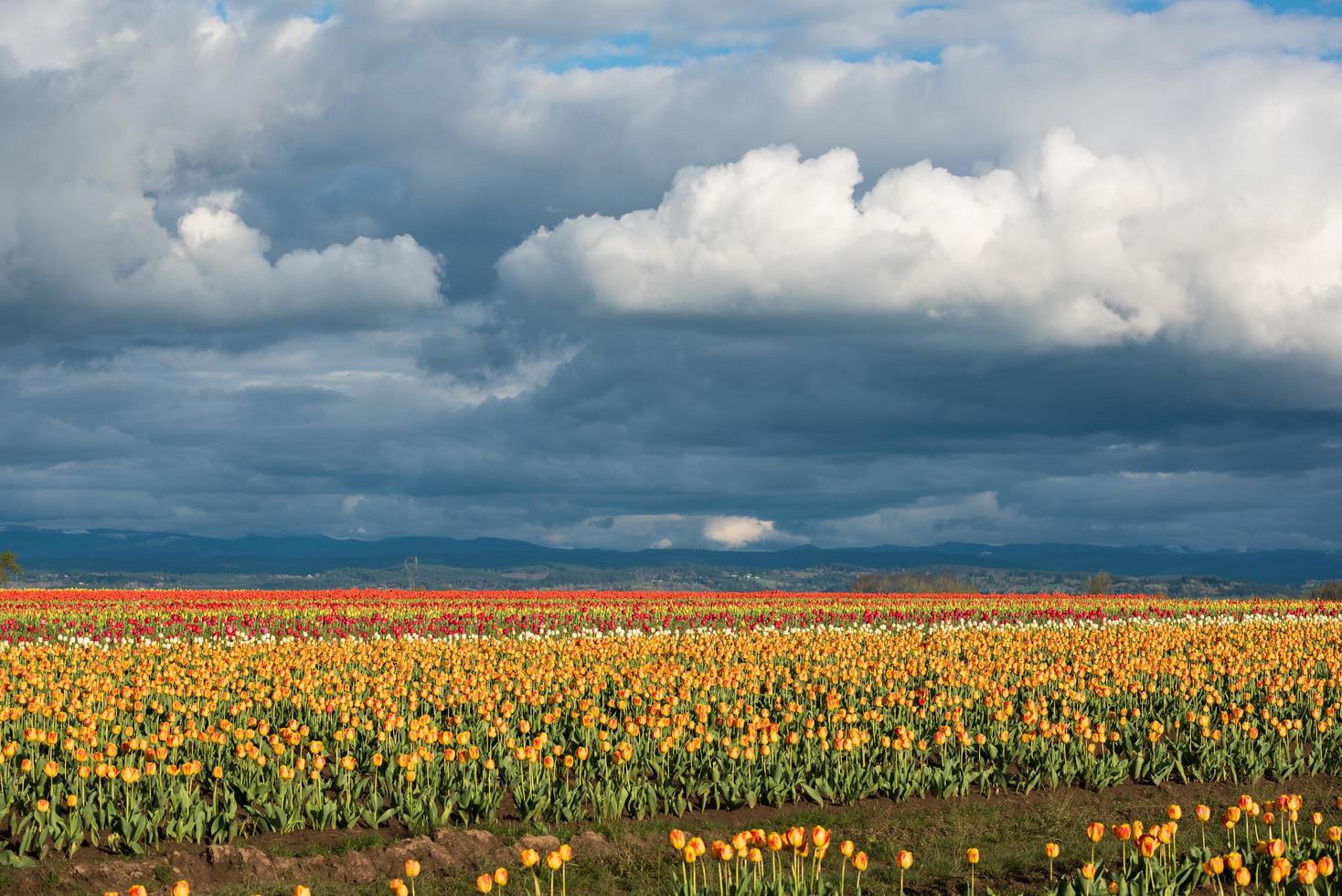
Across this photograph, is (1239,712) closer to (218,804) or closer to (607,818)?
→ (607,818)

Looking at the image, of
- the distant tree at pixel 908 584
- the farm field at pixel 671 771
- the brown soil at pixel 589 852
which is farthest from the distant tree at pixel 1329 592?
the brown soil at pixel 589 852

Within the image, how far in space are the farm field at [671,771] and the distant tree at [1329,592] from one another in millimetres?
59797

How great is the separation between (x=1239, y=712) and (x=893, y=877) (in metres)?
8.78

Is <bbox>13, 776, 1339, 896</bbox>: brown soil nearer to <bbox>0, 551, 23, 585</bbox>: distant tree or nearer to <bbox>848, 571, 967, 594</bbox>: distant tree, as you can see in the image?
<bbox>848, 571, 967, 594</bbox>: distant tree

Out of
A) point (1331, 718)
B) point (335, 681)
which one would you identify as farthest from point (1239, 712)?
point (335, 681)

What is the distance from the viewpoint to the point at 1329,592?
85.9m

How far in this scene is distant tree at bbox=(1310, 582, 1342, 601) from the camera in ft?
272

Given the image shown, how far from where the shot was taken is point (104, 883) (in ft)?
41.4

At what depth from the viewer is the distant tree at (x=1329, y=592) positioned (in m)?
82.8

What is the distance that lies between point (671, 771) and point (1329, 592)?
264ft

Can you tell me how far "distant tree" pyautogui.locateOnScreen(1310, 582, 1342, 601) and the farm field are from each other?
59.8 meters

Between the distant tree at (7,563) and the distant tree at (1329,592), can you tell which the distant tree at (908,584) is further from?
the distant tree at (7,563)

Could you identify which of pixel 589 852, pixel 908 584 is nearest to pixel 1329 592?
pixel 908 584

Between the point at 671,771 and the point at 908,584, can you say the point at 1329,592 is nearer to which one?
the point at 908,584
